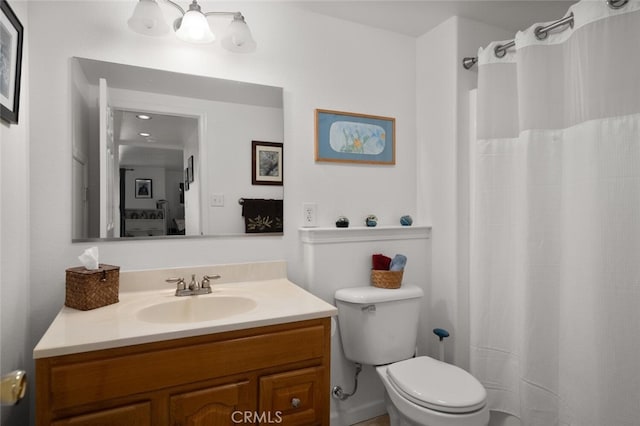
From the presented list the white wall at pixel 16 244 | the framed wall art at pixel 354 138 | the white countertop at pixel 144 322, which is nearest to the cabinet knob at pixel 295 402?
the white countertop at pixel 144 322

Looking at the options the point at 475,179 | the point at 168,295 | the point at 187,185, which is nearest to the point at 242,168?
the point at 187,185

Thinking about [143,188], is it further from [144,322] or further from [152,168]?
[144,322]

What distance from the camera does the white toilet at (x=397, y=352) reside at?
1345 mm

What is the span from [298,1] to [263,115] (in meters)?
0.61

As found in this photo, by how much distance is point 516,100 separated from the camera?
1.57m

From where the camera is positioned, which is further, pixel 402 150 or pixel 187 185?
pixel 402 150

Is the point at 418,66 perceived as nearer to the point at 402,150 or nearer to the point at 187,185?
the point at 402,150

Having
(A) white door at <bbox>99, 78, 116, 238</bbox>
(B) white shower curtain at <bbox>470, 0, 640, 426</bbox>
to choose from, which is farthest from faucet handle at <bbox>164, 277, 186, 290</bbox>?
(B) white shower curtain at <bbox>470, 0, 640, 426</bbox>

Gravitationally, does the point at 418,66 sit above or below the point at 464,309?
above

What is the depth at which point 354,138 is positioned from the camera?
6.26ft

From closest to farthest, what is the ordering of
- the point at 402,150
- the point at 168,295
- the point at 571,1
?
the point at 168,295 → the point at 571,1 → the point at 402,150

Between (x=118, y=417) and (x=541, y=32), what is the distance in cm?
210

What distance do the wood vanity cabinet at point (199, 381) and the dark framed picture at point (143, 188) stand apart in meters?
0.74

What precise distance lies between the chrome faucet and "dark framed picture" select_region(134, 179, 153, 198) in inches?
15.4
